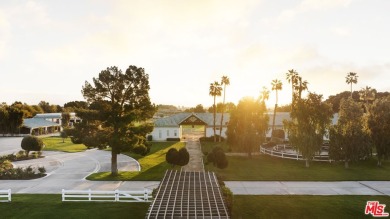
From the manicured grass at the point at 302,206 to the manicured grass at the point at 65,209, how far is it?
25.7 feet

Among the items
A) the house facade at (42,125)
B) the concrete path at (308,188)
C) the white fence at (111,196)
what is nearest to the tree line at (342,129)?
the concrete path at (308,188)

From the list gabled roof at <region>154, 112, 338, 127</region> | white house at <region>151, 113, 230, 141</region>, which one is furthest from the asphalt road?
gabled roof at <region>154, 112, 338, 127</region>

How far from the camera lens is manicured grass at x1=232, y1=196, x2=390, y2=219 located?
23344mm

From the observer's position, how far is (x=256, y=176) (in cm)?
3584

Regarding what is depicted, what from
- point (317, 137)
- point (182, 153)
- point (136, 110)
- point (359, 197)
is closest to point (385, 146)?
point (317, 137)

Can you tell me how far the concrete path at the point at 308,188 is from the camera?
29594 millimetres

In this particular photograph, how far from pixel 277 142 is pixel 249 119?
2170 cm

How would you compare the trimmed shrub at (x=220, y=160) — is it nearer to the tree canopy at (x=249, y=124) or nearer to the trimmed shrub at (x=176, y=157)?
the trimmed shrub at (x=176, y=157)

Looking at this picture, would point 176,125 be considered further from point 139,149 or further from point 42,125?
point 42,125

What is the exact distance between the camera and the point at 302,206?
83.0 feet

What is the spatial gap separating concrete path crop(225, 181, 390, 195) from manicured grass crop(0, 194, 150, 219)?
10.00 m

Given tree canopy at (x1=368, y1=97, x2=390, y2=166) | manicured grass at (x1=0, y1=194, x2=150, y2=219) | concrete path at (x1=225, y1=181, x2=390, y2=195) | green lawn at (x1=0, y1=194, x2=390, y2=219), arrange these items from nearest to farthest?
manicured grass at (x1=0, y1=194, x2=150, y2=219)
green lawn at (x1=0, y1=194, x2=390, y2=219)
concrete path at (x1=225, y1=181, x2=390, y2=195)
tree canopy at (x1=368, y1=97, x2=390, y2=166)

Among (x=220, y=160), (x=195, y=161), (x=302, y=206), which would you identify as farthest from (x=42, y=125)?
(x=302, y=206)

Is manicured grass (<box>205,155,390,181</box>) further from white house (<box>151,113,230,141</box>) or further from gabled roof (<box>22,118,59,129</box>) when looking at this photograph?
gabled roof (<box>22,118,59,129</box>)
